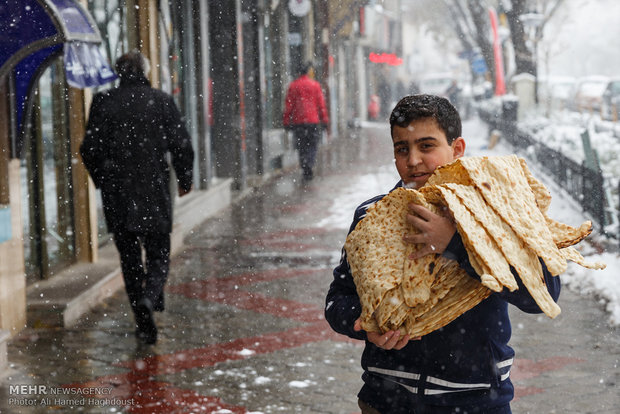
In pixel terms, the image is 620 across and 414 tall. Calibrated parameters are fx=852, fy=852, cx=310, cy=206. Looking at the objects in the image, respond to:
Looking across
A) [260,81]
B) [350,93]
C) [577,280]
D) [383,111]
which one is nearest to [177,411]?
[577,280]

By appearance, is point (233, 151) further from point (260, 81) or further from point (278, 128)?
point (278, 128)

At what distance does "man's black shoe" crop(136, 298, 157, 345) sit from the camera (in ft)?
19.2

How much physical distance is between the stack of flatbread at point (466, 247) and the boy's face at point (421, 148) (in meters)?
0.12

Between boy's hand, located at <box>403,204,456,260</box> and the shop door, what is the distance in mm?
5193

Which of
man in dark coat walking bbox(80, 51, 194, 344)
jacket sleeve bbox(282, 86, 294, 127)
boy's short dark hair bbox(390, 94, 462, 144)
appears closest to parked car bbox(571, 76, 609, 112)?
jacket sleeve bbox(282, 86, 294, 127)

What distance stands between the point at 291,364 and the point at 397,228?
11.4 feet

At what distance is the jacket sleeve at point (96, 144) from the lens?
584 cm

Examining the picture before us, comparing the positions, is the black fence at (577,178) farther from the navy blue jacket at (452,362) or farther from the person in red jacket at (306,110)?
the navy blue jacket at (452,362)

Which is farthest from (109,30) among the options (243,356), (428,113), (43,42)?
(428,113)

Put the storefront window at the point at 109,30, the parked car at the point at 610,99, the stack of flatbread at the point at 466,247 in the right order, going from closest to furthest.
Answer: the stack of flatbread at the point at 466,247 < the storefront window at the point at 109,30 < the parked car at the point at 610,99

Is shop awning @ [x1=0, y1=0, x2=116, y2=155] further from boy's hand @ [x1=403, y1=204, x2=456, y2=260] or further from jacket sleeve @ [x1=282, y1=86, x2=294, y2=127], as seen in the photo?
jacket sleeve @ [x1=282, y1=86, x2=294, y2=127]

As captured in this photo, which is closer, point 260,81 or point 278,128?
point 260,81

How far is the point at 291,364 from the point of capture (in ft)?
18.0

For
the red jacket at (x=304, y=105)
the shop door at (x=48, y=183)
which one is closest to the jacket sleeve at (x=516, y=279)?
the shop door at (x=48, y=183)
